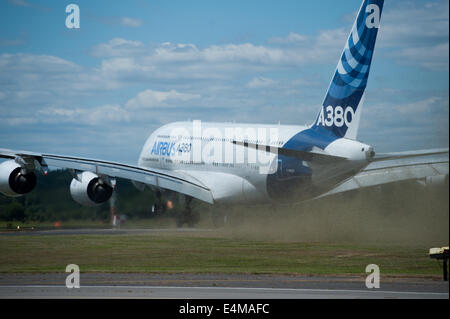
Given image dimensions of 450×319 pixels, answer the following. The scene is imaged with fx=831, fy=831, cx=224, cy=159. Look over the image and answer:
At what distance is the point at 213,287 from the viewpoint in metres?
21.2

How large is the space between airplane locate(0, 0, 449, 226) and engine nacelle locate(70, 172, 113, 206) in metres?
0.04

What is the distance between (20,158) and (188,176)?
39.9ft

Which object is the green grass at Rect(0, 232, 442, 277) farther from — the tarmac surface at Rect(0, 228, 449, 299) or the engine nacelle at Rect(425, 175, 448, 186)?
the engine nacelle at Rect(425, 175, 448, 186)

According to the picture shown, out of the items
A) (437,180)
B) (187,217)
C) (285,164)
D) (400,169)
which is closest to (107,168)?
(187,217)

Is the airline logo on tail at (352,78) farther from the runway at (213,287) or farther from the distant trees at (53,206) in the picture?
the runway at (213,287)

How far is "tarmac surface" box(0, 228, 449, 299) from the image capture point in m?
19.4

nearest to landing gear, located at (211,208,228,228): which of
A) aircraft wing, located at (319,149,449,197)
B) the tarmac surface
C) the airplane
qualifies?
the airplane

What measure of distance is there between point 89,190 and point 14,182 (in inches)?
130

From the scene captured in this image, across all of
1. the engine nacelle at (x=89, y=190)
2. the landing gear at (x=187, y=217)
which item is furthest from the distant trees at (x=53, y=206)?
the landing gear at (x=187, y=217)

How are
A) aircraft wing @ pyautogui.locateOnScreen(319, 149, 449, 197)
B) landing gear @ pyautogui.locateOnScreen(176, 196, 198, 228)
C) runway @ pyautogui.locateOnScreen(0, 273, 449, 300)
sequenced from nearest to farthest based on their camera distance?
runway @ pyautogui.locateOnScreen(0, 273, 449, 300)
aircraft wing @ pyautogui.locateOnScreen(319, 149, 449, 197)
landing gear @ pyautogui.locateOnScreen(176, 196, 198, 228)

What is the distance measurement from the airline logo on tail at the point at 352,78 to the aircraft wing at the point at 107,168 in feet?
27.6

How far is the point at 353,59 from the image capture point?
34625 mm
